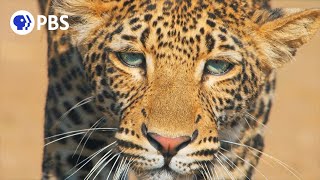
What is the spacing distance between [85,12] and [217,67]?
901 mm

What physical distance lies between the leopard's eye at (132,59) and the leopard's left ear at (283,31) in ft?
2.61

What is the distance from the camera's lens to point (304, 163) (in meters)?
12.7

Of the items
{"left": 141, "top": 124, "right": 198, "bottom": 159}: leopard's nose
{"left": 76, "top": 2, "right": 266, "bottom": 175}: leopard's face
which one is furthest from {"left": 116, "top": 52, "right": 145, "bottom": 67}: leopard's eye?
{"left": 141, "top": 124, "right": 198, "bottom": 159}: leopard's nose

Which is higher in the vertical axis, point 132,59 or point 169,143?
point 132,59

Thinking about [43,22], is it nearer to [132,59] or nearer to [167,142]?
[132,59]

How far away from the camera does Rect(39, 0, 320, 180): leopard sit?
721 centimetres

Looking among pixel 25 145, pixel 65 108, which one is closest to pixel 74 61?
pixel 65 108

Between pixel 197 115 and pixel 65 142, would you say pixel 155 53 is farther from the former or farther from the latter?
pixel 65 142

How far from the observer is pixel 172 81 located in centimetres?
727

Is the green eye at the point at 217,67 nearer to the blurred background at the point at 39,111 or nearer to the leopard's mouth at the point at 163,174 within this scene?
the leopard's mouth at the point at 163,174

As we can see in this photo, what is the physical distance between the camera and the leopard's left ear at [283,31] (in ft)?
25.2

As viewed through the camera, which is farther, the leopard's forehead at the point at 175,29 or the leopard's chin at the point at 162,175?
the leopard's forehead at the point at 175,29

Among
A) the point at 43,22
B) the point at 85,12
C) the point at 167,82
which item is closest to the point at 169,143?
the point at 167,82

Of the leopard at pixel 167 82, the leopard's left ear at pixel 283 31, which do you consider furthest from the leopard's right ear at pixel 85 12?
the leopard's left ear at pixel 283 31
